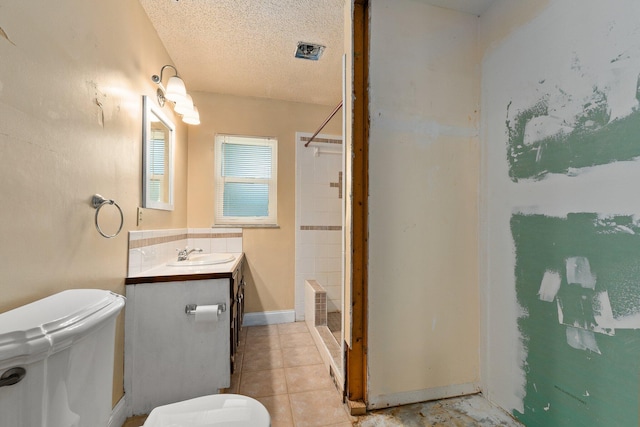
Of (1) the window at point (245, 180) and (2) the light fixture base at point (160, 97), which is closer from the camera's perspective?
(2) the light fixture base at point (160, 97)

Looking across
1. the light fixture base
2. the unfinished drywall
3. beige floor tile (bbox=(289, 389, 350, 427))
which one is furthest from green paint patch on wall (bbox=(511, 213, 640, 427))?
the light fixture base

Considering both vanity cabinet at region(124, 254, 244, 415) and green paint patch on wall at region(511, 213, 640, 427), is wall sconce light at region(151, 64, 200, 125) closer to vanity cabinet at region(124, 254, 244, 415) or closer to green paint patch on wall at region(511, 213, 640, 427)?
vanity cabinet at region(124, 254, 244, 415)

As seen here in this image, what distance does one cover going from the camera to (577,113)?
3.82 feet

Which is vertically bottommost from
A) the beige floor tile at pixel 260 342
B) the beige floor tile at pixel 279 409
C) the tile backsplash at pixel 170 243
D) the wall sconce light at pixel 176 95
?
the beige floor tile at pixel 260 342

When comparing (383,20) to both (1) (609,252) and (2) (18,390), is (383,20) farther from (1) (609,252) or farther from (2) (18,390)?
(2) (18,390)

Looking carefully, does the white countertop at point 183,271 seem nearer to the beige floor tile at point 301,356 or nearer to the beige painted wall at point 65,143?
the beige painted wall at point 65,143

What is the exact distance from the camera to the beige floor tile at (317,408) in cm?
146

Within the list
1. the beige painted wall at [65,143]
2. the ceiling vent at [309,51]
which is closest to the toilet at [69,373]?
the beige painted wall at [65,143]

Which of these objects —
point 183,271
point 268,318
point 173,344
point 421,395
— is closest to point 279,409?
point 173,344

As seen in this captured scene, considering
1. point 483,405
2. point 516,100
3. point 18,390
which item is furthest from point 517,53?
point 18,390

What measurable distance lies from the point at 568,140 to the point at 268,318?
9.00ft

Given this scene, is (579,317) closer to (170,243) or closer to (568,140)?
(568,140)

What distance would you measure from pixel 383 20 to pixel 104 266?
197 centimetres

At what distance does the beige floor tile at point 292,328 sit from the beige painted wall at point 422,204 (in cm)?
129
